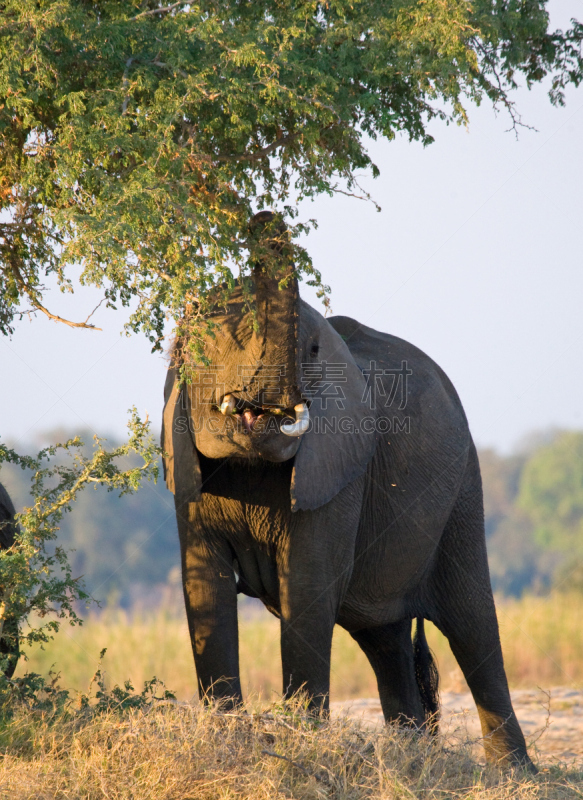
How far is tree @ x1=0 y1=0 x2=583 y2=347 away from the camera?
16.0ft

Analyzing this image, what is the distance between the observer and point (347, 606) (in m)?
6.14

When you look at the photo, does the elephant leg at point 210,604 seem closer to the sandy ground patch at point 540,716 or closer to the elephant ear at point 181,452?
the elephant ear at point 181,452

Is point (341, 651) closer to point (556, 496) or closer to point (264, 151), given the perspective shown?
point (264, 151)

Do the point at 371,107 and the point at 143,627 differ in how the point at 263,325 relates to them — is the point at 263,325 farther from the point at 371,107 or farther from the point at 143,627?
the point at 143,627

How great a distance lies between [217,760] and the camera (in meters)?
4.27

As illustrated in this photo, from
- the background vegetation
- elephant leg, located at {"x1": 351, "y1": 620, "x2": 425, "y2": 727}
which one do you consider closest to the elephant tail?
elephant leg, located at {"x1": 351, "y1": 620, "x2": 425, "y2": 727}

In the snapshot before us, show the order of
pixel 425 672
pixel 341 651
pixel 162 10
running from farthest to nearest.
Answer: pixel 341 651, pixel 425 672, pixel 162 10

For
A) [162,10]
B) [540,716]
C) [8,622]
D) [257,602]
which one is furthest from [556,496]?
[162,10]

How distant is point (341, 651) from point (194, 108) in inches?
455

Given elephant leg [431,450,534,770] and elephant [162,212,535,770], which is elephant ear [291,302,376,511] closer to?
elephant [162,212,535,770]

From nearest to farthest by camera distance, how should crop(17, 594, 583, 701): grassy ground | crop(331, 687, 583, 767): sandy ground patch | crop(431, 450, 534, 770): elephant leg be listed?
crop(431, 450, 534, 770): elephant leg < crop(331, 687, 583, 767): sandy ground patch < crop(17, 594, 583, 701): grassy ground

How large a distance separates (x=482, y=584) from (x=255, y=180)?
10.6 ft

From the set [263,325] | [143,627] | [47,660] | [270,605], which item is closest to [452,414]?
[270,605]

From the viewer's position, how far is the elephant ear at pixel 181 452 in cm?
520
